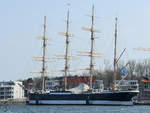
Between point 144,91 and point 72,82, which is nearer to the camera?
point 144,91

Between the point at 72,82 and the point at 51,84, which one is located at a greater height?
the point at 72,82

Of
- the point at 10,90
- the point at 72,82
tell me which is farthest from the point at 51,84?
the point at 10,90

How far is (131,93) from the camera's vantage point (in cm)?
10238

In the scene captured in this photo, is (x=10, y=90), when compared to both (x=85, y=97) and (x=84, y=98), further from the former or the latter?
(x=85, y=97)

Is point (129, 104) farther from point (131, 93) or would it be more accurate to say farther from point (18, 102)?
point (18, 102)

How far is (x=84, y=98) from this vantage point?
10825cm

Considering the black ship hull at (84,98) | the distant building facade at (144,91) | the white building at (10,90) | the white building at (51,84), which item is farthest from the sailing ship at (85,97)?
the white building at (51,84)

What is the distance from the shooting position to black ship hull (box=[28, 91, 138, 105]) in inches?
4050

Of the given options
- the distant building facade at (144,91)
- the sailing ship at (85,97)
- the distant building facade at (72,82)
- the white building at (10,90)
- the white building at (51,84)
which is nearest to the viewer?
the sailing ship at (85,97)

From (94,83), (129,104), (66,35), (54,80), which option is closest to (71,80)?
(94,83)

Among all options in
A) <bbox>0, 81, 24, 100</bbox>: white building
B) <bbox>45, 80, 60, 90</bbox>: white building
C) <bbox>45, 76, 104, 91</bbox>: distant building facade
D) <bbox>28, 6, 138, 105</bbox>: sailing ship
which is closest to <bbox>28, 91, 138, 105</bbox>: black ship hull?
<bbox>28, 6, 138, 105</bbox>: sailing ship

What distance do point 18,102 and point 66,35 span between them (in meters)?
32.7

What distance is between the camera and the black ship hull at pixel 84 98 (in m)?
103

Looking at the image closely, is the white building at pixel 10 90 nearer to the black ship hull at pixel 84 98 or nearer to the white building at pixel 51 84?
the white building at pixel 51 84
